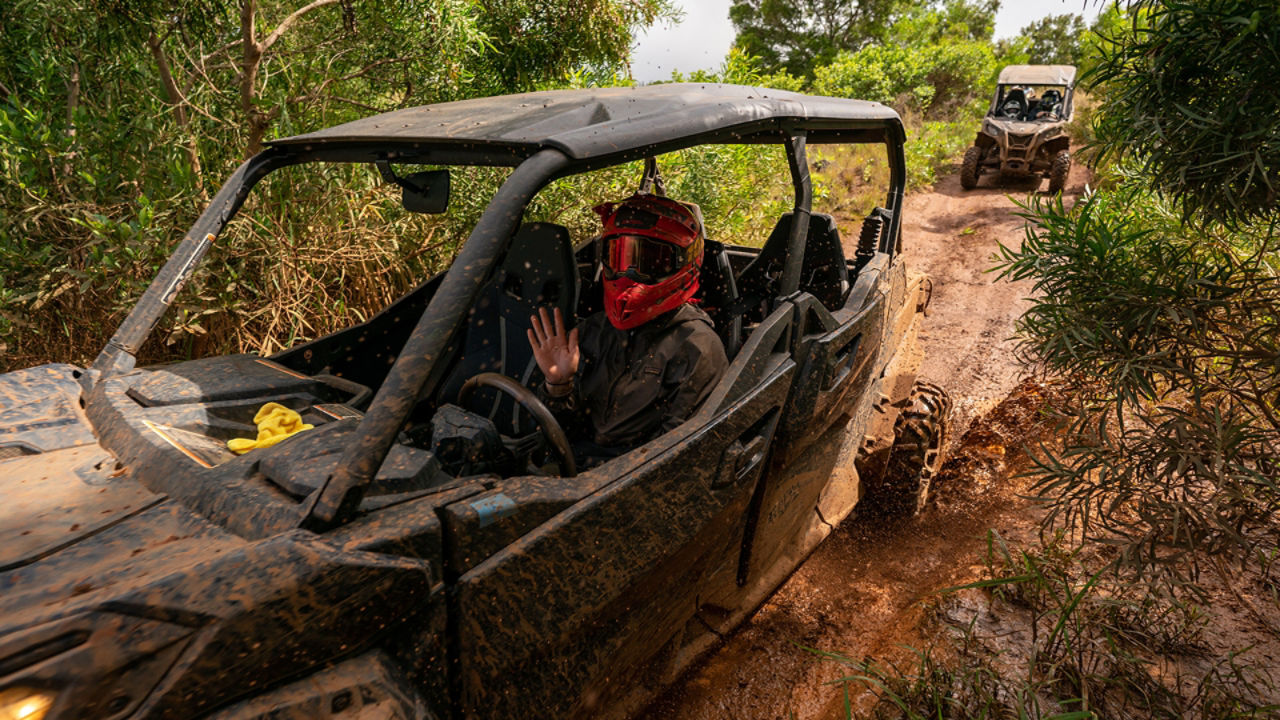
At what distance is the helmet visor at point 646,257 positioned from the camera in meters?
2.32

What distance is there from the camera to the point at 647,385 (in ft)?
7.75

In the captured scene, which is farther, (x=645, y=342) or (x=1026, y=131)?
(x=1026, y=131)

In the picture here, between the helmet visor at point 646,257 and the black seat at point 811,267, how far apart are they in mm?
964

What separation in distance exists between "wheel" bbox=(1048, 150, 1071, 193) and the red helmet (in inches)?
386

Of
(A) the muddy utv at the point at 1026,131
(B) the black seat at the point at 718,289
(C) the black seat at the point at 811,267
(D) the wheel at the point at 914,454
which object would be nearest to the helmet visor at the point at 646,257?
(B) the black seat at the point at 718,289

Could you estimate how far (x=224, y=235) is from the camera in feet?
13.7

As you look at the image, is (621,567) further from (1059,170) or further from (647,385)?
(1059,170)

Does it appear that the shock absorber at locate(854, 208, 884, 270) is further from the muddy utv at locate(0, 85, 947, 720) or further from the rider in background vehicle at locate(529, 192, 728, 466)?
the rider in background vehicle at locate(529, 192, 728, 466)

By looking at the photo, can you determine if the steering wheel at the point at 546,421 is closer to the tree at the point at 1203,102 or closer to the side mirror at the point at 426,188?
the side mirror at the point at 426,188

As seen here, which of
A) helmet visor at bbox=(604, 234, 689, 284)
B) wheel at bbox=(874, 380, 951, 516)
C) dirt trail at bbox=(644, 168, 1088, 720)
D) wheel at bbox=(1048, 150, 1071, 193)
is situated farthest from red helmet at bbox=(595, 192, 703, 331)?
wheel at bbox=(1048, 150, 1071, 193)

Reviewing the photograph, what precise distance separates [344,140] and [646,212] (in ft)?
3.08

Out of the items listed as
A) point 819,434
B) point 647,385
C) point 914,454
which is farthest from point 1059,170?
point 647,385

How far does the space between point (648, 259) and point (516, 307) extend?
2.18ft

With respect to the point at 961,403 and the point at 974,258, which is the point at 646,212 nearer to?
the point at 961,403
